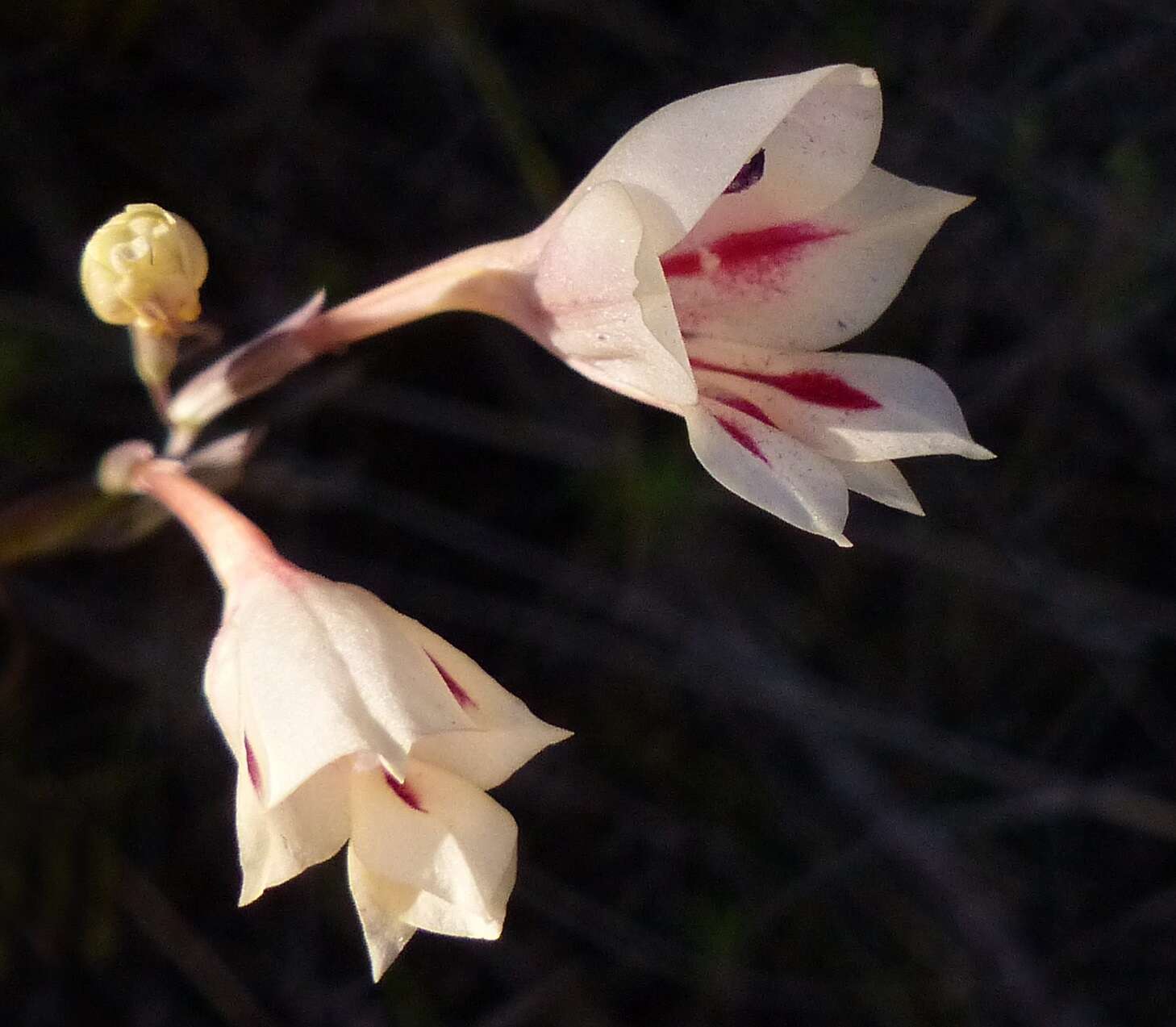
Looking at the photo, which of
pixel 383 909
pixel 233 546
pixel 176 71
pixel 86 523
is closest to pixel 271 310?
pixel 176 71

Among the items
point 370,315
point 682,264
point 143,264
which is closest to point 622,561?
point 370,315

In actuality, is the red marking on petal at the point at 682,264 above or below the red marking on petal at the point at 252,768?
above

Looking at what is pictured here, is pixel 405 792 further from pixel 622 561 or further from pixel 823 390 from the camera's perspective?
pixel 622 561

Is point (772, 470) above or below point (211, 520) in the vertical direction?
below

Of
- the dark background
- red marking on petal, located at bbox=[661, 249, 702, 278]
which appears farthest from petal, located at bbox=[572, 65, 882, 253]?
the dark background

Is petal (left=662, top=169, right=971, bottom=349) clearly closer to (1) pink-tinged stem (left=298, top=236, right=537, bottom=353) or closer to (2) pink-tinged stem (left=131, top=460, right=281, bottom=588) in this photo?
(1) pink-tinged stem (left=298, top=236, right=537, bottom=353)

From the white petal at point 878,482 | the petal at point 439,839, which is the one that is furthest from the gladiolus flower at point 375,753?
the white petal at point 878,482

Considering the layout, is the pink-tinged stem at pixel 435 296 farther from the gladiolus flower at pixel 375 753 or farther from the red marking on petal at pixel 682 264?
the gladiolus flower at pixel 375 753
